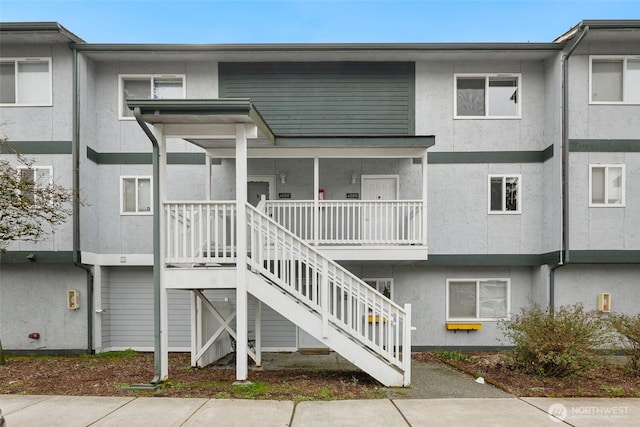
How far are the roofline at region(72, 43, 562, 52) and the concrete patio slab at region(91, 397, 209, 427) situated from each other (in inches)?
315

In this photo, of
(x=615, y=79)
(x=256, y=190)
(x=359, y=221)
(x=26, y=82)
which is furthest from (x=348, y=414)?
(x=26, y=82)

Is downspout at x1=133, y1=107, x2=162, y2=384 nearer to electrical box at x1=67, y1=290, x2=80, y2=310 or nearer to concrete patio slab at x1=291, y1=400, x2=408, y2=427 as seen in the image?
concrete patio slab at x1=291, y1=400, x2=408, y2=427

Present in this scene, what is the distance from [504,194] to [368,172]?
137 inches

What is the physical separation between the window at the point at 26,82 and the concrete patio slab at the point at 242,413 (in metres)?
9.02

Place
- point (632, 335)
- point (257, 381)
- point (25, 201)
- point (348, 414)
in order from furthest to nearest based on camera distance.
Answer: point (25, 201)
point (632, 335)
point (257, 381)
point (348, 414)

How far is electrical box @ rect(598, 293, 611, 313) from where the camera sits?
36.2 feet

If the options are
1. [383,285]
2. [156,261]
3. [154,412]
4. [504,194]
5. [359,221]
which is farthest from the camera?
[383,285]

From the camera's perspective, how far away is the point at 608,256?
1088 cm

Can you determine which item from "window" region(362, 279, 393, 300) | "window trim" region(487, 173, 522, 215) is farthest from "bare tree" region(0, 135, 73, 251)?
"window trim" region(487, 173, 522, 215)

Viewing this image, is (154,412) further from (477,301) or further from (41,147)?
(477,301)

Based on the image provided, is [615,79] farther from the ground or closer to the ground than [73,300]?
farther from the ground

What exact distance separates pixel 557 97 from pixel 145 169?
10.4 meters

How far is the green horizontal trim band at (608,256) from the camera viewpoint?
10852 millimetres

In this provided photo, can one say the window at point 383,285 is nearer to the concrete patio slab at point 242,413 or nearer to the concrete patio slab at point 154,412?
the concrete patio slab at point 242,413
